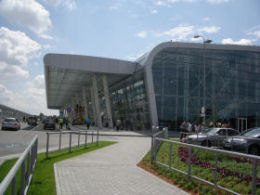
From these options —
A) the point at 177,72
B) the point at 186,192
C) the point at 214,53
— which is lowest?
the point at 186,192

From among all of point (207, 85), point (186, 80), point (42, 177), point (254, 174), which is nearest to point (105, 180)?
point (42, 177)

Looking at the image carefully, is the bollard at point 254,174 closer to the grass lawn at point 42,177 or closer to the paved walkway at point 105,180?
the paved walkway at point 105,180

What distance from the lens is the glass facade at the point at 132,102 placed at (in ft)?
121

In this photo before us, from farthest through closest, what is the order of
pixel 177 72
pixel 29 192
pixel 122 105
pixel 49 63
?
pixel 122 105 < pixel 177 72 < pixel 49 63 < pixel 29 192

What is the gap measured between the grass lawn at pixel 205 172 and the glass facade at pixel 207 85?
86.0ft

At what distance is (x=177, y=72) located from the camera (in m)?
35.9

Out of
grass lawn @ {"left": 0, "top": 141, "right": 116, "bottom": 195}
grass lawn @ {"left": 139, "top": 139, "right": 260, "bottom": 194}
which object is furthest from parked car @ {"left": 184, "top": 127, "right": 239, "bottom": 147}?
grass lawn @ {"left": 0, "top": 141, "right": 116, "bottom": 195}

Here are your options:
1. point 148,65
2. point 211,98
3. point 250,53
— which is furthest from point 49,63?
point 250,53

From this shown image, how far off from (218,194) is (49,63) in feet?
100

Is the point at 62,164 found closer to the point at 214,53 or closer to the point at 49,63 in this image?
the point at 49,63

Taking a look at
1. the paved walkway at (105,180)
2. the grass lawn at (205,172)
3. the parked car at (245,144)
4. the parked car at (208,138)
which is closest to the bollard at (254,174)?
the grass lawn at (205,172)

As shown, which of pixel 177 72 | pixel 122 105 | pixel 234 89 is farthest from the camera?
pixel 122 105

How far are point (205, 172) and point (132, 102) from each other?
35393 millimetres

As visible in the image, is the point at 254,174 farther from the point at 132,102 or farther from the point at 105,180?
the point at 132,102
